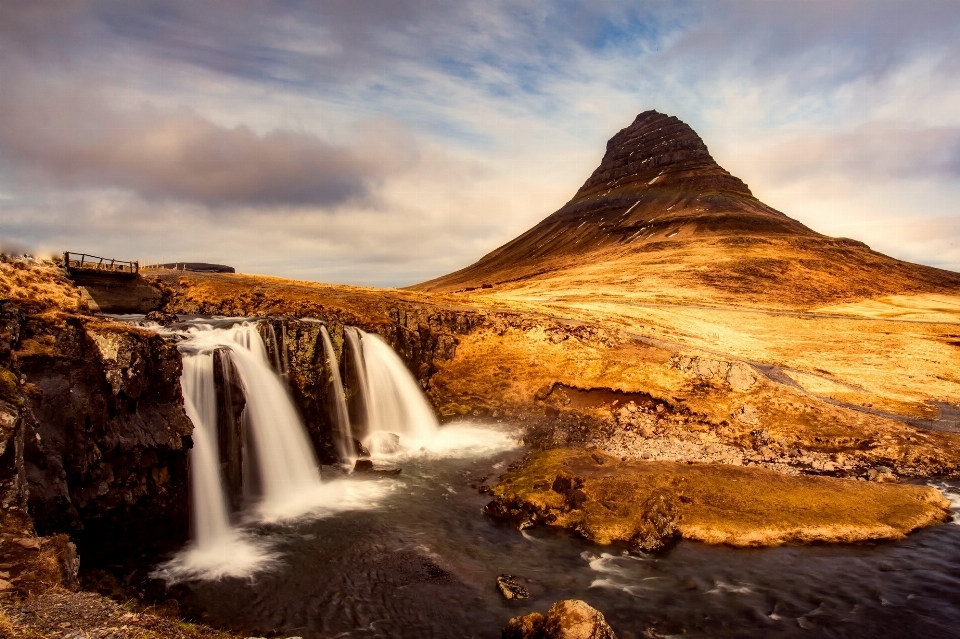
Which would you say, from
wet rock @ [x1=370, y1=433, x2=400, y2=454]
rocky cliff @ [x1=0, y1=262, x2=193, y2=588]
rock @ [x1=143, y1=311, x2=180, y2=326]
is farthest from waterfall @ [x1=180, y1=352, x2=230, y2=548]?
wet rock @ [x1=370, y1=433, x2=400, y2=454]

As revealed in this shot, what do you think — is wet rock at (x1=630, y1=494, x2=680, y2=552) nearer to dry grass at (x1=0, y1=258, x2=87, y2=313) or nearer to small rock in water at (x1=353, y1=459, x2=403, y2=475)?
small rock in water at (x1=353, y1=459, x2=403, y2=475)

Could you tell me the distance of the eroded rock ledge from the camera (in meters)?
19.1

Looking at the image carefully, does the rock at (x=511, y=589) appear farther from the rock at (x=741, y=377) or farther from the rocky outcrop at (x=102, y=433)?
the rock at (x=741, y=377)

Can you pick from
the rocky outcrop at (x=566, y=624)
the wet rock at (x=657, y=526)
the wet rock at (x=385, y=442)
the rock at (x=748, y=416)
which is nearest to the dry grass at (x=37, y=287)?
the wet rock at (x=385, y=442)

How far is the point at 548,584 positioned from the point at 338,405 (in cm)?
1754

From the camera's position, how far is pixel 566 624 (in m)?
12.4

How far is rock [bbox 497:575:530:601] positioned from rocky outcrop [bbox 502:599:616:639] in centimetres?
229

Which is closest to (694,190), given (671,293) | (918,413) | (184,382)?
(671,293)

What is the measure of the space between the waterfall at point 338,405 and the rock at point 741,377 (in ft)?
76.4

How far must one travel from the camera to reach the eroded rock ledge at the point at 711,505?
19094 millimetres

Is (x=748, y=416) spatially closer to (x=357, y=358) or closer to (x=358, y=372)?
(x=358, y=372)

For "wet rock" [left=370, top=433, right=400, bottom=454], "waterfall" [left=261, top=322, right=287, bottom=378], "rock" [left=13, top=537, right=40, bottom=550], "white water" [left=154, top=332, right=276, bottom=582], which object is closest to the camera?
"rock" [left=13, top=537, right=40, bottom=550]

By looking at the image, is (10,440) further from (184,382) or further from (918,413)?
(918,413)

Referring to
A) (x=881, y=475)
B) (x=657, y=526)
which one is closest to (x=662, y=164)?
(x=881, y=475)
